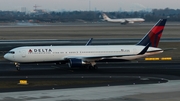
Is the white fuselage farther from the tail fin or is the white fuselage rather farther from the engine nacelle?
the tail fin

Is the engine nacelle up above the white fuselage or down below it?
below

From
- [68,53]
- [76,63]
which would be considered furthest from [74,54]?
[76,63]

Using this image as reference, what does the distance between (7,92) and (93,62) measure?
65.0ft

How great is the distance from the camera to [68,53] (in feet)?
189

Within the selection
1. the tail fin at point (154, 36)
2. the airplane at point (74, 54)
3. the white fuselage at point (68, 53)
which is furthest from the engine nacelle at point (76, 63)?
the tail fin at point (154, 36)

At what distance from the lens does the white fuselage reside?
185 ft

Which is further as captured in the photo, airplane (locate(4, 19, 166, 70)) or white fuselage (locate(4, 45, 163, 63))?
white fuselage (locate(4, 45, 163, 63))

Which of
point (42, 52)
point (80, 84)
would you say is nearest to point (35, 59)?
point (42, 52)

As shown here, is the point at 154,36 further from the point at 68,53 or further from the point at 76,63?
the point at 76,63

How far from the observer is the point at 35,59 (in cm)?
5666

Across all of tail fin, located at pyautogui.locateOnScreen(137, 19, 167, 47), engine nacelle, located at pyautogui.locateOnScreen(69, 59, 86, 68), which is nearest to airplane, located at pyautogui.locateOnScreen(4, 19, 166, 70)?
engine nacelle, located at pyautogui.locateOnScreen(69, 59, 86, 68)

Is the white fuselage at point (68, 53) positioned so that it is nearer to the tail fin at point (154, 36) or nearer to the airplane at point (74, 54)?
the airplane at point (74, 54)

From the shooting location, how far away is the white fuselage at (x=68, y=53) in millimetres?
56438

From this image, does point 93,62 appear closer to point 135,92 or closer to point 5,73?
point 5,73
